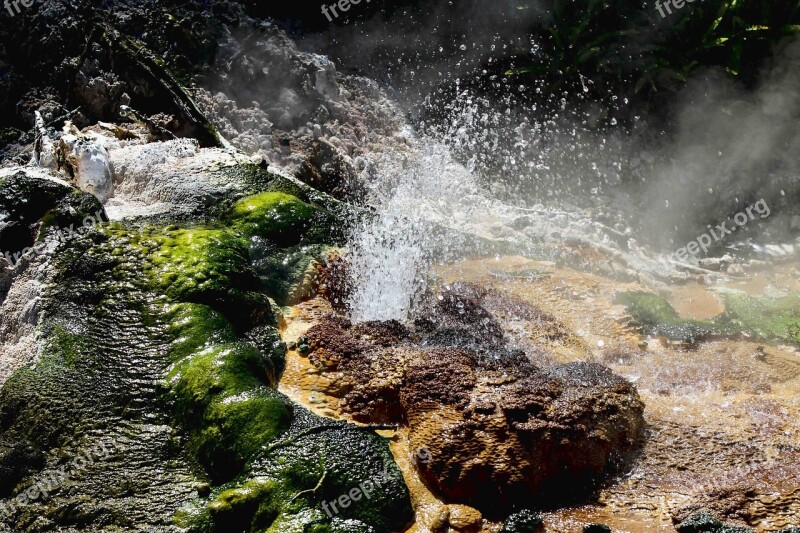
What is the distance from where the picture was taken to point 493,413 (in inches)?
169

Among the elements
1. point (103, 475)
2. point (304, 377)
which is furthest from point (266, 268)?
point (103, 475)

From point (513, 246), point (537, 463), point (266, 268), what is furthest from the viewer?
point (513, 246)

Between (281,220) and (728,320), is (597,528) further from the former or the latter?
(728,320)

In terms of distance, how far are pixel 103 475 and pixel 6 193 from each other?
3.09 metres

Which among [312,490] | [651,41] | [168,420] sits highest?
[651,41]

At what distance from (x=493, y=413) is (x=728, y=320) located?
4227 millimetres

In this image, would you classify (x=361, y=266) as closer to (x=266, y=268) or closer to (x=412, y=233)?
(x=266, y=268)

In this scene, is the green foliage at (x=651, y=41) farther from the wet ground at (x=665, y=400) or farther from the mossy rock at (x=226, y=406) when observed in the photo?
the mossy rock at (x=226, y=406)

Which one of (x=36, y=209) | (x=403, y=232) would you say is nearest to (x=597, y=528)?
(x=403, y=232)

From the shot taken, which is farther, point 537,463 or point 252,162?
point 252,162

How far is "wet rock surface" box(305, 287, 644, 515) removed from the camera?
4.11 metres

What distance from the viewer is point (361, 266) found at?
643 centimetres

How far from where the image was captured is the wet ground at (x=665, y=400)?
397cm

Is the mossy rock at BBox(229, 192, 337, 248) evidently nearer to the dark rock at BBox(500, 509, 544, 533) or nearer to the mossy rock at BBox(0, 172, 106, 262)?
the mossy rock at BBox(0, 172, 106, 262)
